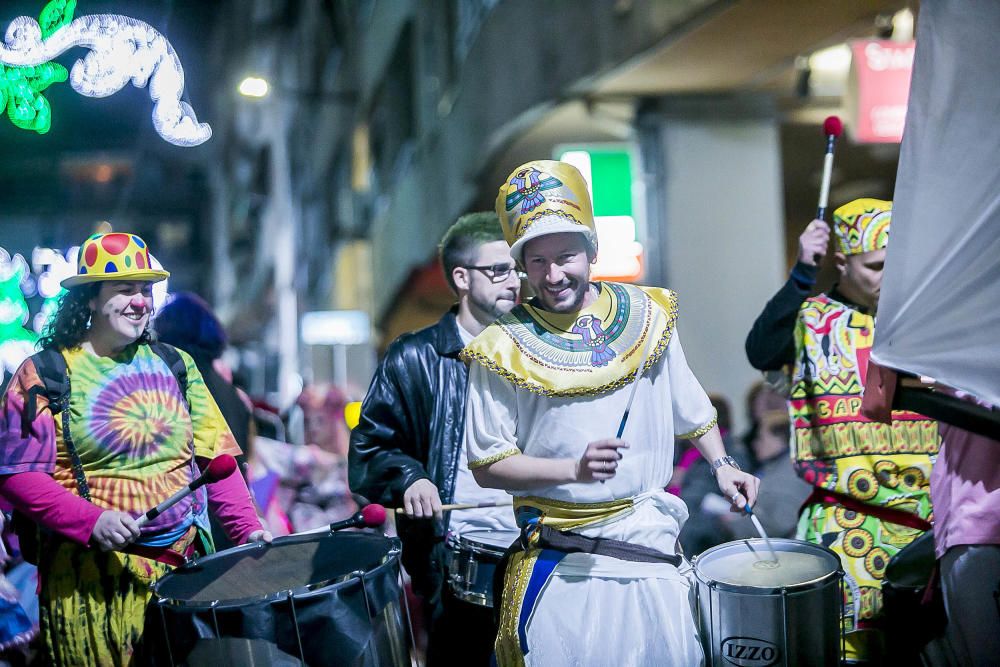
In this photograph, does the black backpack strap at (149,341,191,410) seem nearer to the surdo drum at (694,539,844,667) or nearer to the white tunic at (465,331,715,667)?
the white tunic at (465,331,715,667)

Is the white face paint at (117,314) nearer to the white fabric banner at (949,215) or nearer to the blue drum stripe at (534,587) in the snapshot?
the blue drum stripe at (534,587)

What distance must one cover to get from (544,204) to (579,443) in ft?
2.46

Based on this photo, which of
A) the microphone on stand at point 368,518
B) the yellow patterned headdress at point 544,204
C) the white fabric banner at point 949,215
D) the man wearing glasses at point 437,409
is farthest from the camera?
the man wearing glasses at point 437,409

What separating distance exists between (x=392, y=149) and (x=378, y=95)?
59.1 inches

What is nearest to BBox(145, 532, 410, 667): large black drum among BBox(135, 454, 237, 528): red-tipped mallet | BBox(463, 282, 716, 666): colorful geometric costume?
BBox(135, 454, 237, 528): red-tipped mallet

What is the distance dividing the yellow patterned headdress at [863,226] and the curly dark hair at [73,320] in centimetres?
294

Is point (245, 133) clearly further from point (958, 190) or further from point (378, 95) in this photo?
point (958, 190)

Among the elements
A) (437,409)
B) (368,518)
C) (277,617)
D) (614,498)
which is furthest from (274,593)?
(437,409)

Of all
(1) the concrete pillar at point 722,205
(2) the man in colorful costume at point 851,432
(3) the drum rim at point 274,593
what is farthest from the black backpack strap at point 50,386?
(1) the concrete pillar at point 722,205

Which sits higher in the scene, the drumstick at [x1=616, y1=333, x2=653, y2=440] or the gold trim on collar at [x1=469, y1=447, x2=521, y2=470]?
the drumstick at [x1=616, y1=333, x2=653, y2=440]

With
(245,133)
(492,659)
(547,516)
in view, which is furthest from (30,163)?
(245,133)

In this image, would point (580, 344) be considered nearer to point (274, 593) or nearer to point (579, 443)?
point (579, 443)

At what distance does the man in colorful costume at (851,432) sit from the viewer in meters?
4.87

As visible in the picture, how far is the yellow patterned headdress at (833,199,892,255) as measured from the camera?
5.02 meters
